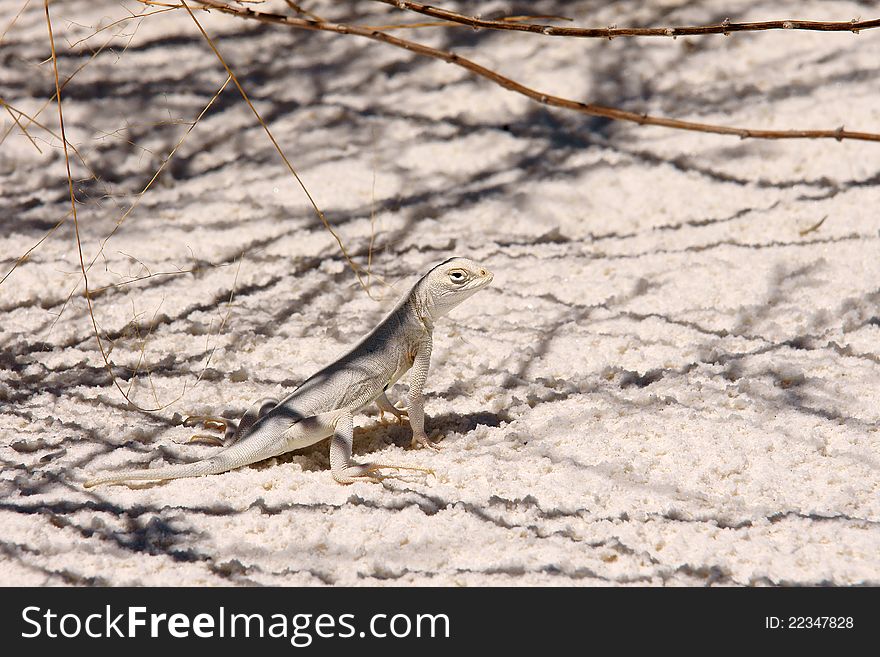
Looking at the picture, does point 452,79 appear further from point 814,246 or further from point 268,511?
point 268,511

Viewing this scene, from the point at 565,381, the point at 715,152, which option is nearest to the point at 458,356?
the point at 565,381

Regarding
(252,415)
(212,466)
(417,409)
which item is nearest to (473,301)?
(417,409)

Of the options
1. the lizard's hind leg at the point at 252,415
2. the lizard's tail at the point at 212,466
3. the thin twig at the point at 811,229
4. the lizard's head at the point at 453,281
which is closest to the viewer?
the lizard's tail at the point at 212,466

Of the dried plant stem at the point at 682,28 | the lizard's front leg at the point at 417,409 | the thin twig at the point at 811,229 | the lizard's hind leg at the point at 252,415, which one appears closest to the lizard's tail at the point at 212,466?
the lizard's hind leg at the point at 252,415

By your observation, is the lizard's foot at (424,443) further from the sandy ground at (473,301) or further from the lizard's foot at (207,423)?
the lizard's foot at (207,423)

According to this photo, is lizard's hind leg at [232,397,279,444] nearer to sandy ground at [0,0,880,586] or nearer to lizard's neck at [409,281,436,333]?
sandy ground at [0,0,880,586]

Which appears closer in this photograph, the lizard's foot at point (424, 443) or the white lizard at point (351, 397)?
the white lizard at point (351, 397)

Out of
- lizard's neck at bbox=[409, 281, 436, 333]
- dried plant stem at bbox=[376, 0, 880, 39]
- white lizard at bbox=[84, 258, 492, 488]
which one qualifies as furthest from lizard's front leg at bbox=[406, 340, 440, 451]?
dried plant stem at bbox=[376, 0, 880, 39]
